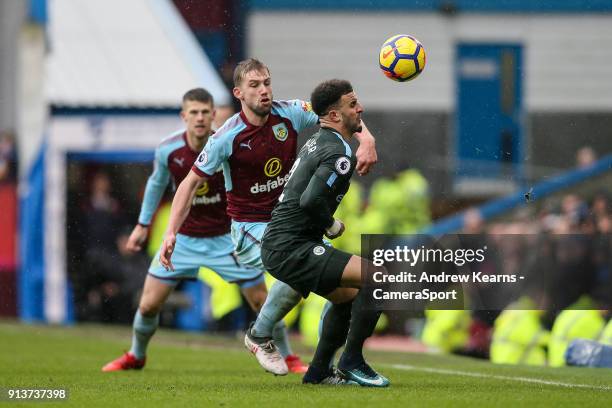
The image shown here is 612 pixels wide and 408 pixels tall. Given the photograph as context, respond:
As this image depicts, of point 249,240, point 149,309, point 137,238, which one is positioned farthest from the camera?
point 137,238

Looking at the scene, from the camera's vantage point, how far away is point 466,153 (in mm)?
23047

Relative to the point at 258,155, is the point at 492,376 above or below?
below

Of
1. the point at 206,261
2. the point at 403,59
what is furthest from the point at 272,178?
the point at 206,261

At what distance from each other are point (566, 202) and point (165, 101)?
5.03 m

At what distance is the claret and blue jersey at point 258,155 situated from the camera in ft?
30.0

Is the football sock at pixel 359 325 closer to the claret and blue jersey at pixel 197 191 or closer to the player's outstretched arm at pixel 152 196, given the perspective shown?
the claret and blue jersey at pixel 197 191

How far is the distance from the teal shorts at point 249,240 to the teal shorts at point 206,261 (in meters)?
0.71

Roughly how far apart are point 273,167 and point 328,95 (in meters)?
1.23

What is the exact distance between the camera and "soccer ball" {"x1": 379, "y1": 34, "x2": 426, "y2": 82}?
9.10 metres

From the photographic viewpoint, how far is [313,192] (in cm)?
789

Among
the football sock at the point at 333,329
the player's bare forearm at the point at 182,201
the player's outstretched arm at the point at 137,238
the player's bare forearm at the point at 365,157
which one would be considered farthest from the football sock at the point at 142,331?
the player's bare forearm at the point at 365,157

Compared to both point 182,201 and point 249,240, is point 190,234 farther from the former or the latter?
point 182,201

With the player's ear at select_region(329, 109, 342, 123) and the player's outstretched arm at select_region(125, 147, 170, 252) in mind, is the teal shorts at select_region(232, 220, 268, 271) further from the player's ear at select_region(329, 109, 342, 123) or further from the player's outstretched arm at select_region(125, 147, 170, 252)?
the player's ear at select_region(329, 109, 342, 123)

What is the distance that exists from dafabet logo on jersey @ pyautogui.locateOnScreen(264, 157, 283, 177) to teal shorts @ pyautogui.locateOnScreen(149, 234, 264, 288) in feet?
4.10
